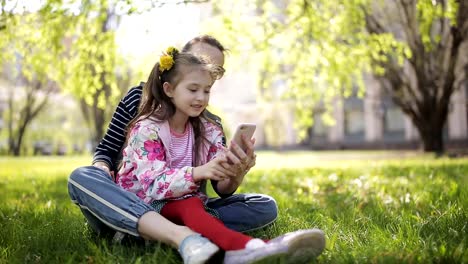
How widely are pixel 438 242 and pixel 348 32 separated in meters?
8.03

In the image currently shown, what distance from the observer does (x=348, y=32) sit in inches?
396

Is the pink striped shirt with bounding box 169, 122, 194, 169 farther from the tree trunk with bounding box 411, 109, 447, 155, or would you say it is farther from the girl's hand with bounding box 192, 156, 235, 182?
the tree trunk with bounding box 411, 109, 447, 155

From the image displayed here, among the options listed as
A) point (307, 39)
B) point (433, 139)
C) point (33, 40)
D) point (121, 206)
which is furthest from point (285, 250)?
point (433, 139)

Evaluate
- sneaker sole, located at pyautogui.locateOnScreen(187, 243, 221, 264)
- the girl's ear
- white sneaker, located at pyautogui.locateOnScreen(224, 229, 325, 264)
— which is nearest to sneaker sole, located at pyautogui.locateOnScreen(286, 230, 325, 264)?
white sneaker, located at pyautogui.locateOnScreen(224, 229, 325, 264)

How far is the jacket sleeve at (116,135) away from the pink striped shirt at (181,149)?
0.43 meters

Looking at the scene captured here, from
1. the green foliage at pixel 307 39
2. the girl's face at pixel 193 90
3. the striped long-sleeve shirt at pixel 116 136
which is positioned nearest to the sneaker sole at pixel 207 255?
the girl's face at pixel 193 90

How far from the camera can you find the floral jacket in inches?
102

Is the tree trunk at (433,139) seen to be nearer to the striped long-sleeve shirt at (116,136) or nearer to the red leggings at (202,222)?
the striped long-sleeve shirt at (116,136)

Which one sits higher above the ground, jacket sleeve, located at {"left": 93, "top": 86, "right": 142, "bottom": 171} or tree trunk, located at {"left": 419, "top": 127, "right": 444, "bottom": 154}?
jacket sleeve, located at {"left": 93, "top": 86, "right": 142, "bottom": 171}

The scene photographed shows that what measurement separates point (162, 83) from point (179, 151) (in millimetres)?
436

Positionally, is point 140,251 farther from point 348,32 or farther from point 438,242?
point 348,32

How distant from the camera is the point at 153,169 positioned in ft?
8.86

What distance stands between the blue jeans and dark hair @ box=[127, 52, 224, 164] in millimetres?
385

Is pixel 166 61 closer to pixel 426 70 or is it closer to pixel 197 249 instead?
pixel 197 249
